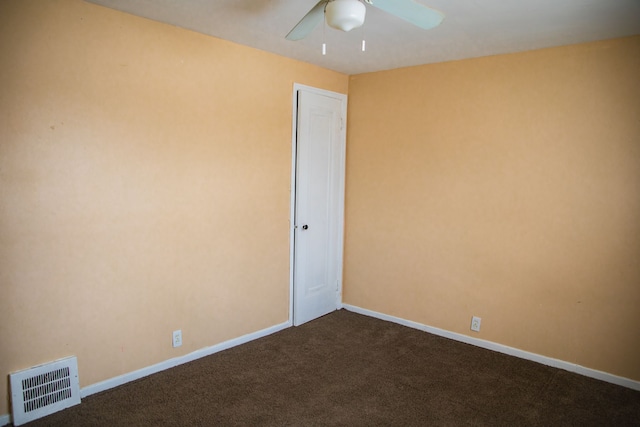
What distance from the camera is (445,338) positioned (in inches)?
143

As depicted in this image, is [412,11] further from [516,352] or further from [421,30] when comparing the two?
[516,352]

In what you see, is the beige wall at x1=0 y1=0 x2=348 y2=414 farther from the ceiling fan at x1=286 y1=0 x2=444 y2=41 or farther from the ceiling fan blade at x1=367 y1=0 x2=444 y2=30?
the ceiling fan blade at x1=367 y1=0 x2=444 y2=30

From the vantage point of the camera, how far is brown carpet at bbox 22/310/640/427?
242 cm

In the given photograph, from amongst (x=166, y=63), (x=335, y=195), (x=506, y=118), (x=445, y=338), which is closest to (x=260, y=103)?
(x=166, y=63)

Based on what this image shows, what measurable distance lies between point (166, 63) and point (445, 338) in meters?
3.23

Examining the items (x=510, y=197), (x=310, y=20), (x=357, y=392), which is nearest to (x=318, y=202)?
(x=510, y=197)

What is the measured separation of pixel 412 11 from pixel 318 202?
2.32 meters

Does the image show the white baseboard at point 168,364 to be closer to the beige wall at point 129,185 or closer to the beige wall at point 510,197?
the beige wall at point 129,185

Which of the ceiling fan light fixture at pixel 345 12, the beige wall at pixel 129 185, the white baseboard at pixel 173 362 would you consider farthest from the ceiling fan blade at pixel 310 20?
the white baseboard at pixel 173 362

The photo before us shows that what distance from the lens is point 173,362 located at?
2.97m

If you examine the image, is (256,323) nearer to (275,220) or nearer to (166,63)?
(275,220)

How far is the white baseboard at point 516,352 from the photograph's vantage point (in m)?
2.88

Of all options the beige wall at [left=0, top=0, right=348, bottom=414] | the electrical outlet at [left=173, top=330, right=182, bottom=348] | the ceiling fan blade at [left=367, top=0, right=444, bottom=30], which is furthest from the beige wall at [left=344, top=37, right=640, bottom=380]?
the electrical outlet at [left=173, top=330, right=182, bottom=348]

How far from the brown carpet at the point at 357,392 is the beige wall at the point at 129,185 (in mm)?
297
